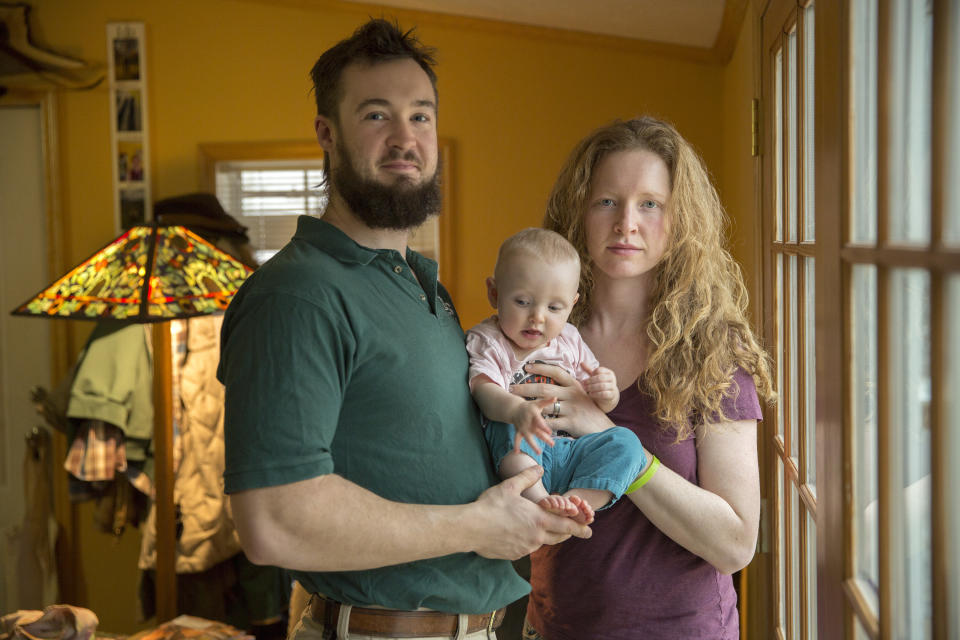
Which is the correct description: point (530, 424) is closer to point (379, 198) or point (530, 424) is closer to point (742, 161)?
point (379, 198)

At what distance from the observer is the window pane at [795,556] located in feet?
5.84

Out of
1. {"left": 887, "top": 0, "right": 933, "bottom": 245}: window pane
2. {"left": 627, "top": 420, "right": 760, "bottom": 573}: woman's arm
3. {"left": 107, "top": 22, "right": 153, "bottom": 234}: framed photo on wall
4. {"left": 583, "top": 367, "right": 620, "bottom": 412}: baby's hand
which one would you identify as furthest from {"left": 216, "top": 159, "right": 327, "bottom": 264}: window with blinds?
{"left": 887, "top": 0, "right": 933, "bottom": 245}: window pane

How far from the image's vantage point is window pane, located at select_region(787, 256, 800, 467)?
171 cm

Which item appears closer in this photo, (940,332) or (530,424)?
(940,332)

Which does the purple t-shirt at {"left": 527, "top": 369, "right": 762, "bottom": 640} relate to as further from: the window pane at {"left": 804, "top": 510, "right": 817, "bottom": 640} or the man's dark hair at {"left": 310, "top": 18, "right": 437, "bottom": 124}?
the man's dark hair at {"left": 310, "top": 18, "right": 437, "bottom": 124}

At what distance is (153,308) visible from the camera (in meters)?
2.53

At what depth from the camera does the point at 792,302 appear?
179 cm

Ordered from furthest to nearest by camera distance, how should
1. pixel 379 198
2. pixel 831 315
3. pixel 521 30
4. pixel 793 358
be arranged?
pixel 521 30, pixel 793 358, pixel 379 198, pixel 831 315

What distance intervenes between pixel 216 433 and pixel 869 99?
9.50ft

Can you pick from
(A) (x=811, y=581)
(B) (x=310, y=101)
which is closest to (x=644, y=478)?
(A) (x=811, y=581)

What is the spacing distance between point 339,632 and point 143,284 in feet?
5.05

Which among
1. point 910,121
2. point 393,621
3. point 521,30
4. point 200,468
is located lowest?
point 200,468

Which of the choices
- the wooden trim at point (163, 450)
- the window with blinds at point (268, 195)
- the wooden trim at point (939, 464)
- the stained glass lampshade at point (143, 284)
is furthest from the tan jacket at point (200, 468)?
the wooden trim at point (939, 464)

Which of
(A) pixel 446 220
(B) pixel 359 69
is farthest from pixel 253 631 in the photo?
(B) pixel 359 69
